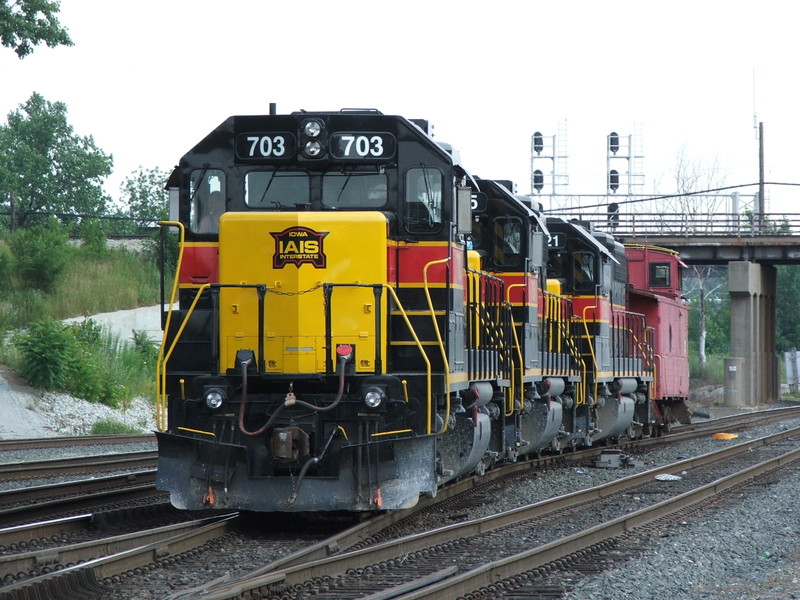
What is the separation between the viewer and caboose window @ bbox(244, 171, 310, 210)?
9078mm

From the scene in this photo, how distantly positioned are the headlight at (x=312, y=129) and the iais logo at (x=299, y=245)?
817 mm

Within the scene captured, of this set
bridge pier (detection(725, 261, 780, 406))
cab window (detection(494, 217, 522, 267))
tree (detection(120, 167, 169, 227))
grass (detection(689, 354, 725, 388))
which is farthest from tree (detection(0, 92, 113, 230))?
cab window (detection(494, 217, 522, 267))

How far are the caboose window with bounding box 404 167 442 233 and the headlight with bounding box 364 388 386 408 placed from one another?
144 centimetres

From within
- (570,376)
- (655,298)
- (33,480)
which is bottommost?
(33,480)

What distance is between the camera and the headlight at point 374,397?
8453 mm

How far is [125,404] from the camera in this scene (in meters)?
Result: 24.1

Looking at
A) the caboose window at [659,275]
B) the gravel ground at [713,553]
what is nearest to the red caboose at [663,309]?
the caboose window at [659,275]

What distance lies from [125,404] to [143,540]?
16631mm

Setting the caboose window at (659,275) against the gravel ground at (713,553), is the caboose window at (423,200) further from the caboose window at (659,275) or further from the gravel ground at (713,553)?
→ the caboose window at (659,275)

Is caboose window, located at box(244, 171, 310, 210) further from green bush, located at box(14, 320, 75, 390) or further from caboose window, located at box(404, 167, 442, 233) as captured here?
green bush, located at box(14, 320, 75, 390)

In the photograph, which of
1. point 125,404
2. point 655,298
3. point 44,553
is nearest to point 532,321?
point 44,553

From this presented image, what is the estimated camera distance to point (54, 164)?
200ft

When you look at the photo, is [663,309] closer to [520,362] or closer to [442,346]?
[520,362]

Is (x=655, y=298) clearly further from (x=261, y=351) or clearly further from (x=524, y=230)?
(x=261, y=351)
